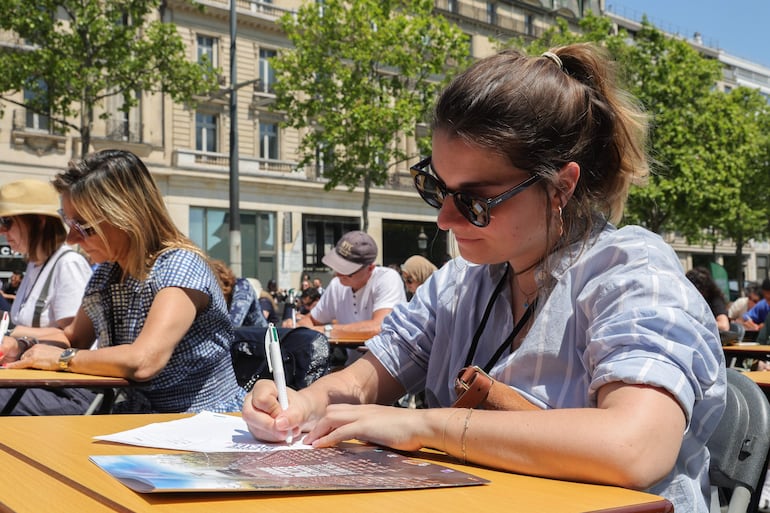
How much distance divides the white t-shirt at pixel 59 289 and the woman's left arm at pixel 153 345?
1.39 metres

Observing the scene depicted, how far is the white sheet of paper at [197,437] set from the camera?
1.38 metres

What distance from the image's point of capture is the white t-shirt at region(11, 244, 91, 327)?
13.3ft

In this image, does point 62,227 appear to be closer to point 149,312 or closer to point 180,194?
point 149,312

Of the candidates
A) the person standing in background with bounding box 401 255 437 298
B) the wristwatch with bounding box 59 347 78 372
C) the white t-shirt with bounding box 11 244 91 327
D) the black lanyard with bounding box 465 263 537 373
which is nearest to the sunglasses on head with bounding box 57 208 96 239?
the wristwatch with bounding box 59 347 78 372

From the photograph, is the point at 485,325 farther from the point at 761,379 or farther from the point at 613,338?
the point at 761,379

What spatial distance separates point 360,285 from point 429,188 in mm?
4577

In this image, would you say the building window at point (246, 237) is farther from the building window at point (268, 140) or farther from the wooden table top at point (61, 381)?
the wooden table top at point (61, 381)

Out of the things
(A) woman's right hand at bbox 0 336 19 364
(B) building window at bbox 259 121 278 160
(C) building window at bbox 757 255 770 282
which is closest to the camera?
(A) woman's right hand at bbox 0 336 19 364

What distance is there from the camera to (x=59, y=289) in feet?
13.3

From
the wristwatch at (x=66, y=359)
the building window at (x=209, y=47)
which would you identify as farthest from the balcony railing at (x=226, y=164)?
the wristwatch at (x=66, y=359)

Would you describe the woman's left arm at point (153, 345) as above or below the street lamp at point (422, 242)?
above

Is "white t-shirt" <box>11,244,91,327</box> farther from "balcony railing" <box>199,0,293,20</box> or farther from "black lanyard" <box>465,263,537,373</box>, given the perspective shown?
"balcony railing" <box>199,0,293,20</box>

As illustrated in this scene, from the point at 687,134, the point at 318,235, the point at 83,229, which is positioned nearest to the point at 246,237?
the point at 318,235

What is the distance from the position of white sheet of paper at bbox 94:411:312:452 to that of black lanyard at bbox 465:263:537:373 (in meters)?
0.41
